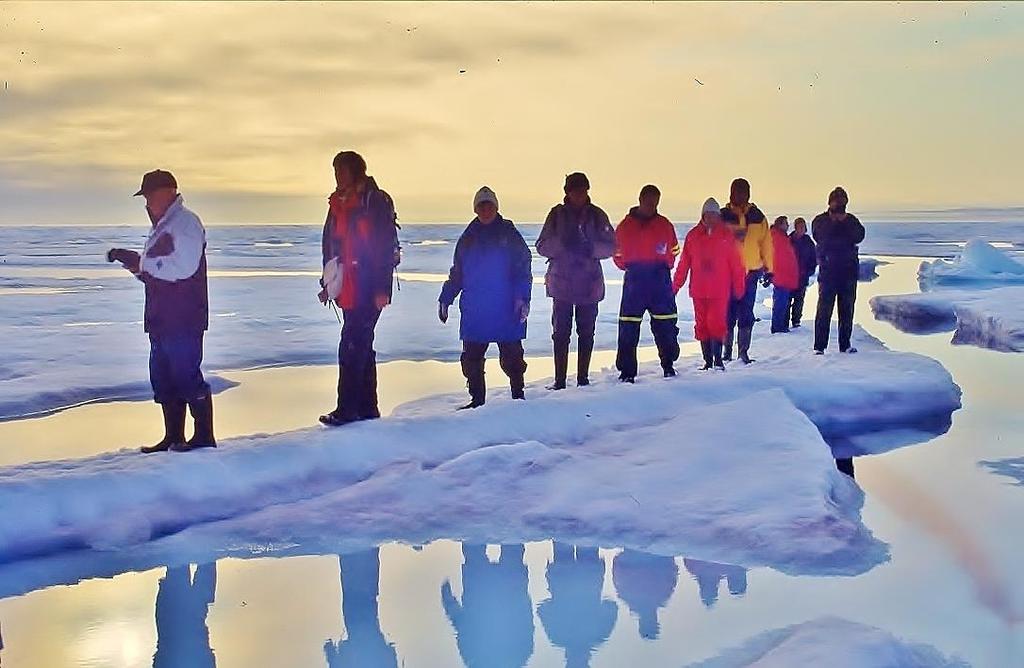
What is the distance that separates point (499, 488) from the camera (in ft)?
16.9

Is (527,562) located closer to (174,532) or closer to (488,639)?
(488,639)

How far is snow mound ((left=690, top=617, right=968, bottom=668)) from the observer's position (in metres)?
3.19

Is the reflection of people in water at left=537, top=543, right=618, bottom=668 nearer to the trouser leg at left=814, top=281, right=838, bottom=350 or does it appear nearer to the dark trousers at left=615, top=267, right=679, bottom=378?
the dark trousers at left=615, top=267, right=679, bottom=378

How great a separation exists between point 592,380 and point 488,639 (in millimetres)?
5137

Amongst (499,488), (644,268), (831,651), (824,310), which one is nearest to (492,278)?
(644,268)

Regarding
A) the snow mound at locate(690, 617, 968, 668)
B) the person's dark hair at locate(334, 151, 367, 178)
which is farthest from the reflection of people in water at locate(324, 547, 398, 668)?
the person's dark hair at locate(334, 151, 367, 178)

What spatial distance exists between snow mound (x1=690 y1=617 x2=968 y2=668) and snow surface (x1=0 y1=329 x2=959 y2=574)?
0.68 m

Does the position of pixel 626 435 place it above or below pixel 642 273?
below

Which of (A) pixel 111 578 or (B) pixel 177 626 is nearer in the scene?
(B) pixel 177 626

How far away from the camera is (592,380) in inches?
338

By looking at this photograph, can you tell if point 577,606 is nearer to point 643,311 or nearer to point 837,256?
point 643,311

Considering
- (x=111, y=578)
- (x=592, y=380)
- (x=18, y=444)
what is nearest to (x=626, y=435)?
(x=592, y=380)

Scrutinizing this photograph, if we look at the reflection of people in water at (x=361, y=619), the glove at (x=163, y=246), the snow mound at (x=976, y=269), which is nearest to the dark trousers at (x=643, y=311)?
the glove at (x=163, y=246)

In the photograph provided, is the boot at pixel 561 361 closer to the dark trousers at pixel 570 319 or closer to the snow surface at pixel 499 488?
the dark trousers at pixel 570 319
